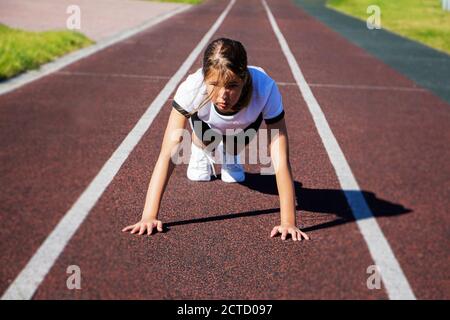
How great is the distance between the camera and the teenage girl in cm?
320

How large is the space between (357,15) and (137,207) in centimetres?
2508

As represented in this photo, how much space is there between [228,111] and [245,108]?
0.41 ft

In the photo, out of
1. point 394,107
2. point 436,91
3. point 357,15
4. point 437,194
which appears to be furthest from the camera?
point 357,15

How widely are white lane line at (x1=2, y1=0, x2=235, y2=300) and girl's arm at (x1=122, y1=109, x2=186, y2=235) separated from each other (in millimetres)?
456

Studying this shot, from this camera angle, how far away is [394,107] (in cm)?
773

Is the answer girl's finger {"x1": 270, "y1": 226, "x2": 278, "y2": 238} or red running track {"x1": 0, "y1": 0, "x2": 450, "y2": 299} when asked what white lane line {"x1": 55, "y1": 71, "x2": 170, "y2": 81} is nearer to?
red running track {"x1": 0, "y1": 0, "x2": 450, "y2": 299}

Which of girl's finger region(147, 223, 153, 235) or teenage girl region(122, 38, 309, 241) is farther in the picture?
girl's finger region(147, 223, 153, 235)

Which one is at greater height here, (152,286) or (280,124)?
(280,124)

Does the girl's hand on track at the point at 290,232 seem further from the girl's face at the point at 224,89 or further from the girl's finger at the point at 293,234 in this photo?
the girl's face at the point at 224,89

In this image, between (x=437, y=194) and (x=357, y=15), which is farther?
(x=357, y=15)

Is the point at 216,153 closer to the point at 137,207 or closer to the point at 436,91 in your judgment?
the point at 137,207

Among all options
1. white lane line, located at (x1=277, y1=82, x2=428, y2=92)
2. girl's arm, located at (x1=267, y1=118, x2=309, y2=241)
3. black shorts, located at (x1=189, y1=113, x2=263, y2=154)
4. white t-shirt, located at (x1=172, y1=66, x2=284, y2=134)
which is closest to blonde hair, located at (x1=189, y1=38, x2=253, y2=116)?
white t-shirt, located at (x1=172, y1=66, x2=284, y2=134)

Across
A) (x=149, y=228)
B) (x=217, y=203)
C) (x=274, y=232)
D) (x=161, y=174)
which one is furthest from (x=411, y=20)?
(x=149, y=228)
